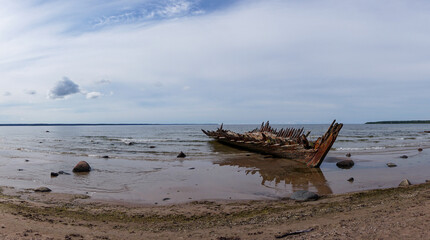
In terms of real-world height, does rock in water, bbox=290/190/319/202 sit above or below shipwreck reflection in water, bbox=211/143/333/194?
above

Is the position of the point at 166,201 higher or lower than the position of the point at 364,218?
lower

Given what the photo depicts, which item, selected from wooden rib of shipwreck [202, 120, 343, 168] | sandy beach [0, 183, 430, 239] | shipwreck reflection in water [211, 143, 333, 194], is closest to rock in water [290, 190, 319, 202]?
sandy beach [0, 183, 430, 239]

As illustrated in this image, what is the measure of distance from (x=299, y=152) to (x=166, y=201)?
962 cm

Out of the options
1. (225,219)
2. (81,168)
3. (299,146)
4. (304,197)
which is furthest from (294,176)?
(81,168)

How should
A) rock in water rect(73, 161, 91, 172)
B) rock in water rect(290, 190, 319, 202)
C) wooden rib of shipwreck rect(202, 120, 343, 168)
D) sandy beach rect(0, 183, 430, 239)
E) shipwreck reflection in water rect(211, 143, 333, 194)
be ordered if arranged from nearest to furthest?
sandy beach rect(0, 183, 430, 239), rock in water rect(290, 190, 319, 202), shipwreck reflection in water rect(211, 143, 333, 194), rock in water rect(73, 161, 91, 172), wooden rib of shipwreck rect(202, 120, 343, 168)

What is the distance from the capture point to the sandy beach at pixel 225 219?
14.7 ft

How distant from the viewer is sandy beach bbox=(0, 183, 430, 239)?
176 inches

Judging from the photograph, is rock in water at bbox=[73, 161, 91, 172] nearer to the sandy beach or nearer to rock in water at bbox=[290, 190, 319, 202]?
the sandy beach

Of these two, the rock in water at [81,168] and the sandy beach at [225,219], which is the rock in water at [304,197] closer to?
the sandy beach at [225,219]

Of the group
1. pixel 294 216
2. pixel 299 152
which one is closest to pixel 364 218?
pixel 294 216

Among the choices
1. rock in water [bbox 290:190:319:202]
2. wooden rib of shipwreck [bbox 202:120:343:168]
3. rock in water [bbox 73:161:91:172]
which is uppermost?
wooden rib of shipwreck [bbox 202:120:343:168]

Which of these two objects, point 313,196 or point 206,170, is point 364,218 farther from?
point 206,170

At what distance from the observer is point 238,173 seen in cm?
1270

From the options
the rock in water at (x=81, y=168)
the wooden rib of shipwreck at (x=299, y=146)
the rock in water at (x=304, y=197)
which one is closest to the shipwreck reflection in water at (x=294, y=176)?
the wooden rib of shipwreck at (x=299, y=146)
